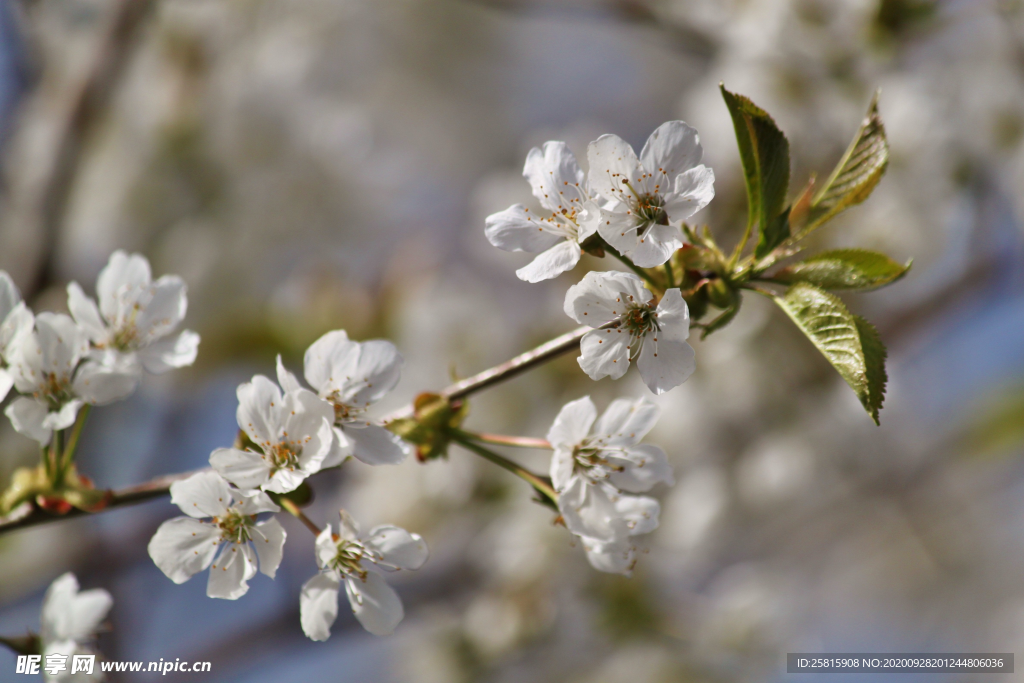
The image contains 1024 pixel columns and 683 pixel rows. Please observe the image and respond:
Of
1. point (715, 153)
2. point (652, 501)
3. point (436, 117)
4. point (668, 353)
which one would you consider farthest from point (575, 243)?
point (436, 117)

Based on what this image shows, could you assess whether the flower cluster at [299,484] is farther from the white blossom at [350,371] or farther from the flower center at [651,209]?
the flower center at [651,209]

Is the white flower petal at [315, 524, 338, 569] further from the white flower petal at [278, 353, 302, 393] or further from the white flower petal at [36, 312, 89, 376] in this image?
the white flower petal at [36, 312, 89, 376]

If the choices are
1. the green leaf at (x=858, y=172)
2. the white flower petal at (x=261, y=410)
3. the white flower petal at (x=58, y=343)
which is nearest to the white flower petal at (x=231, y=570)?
the white flower petal at (x=261, y=410)

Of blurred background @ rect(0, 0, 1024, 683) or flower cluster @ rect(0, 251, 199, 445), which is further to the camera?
blurred background @ rect(0, 0, 1024, 683)

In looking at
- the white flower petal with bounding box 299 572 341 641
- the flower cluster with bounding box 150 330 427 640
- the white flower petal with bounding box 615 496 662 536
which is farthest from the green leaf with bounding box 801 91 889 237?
the white flower petal with bounding box 299 572 341 641

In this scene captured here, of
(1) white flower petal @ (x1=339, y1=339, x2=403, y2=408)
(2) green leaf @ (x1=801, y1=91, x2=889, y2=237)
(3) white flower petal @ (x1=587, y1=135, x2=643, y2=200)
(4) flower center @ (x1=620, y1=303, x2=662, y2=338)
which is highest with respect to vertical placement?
(2) green leaf @ (x1=801, y1=91, x2=889, y2=237)

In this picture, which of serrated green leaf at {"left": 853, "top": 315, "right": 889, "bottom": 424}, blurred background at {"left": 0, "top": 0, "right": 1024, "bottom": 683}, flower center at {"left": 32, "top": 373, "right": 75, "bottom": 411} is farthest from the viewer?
blurred background at {"left": 0, "top": 0, "right": 1024, "bottom": 683}
